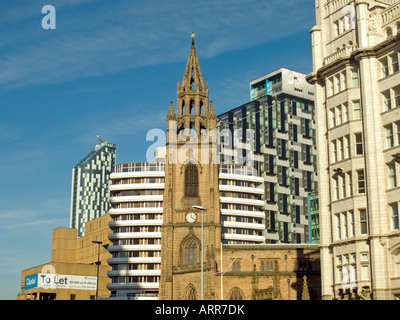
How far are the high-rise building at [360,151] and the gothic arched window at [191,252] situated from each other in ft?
165

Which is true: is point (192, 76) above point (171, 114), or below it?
above

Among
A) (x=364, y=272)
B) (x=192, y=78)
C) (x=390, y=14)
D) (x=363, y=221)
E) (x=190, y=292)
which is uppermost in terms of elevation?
(x=192, y=78)

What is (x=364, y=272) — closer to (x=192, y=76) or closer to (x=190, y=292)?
(x=190, y=292)

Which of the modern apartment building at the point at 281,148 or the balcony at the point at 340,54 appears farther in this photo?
the modern apartment building at the point at 281,148

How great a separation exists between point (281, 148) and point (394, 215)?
13770cm

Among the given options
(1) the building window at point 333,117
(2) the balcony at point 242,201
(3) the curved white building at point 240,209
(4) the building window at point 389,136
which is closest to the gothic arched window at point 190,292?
(3) the curved white building at point 240,209

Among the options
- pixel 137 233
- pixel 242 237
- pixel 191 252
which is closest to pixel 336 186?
pixel 191 252

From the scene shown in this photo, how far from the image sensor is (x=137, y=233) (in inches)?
5571

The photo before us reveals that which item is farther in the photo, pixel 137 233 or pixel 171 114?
pixel 137 233

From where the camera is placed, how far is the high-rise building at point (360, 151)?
156 feet

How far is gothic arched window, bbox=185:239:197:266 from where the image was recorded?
101m

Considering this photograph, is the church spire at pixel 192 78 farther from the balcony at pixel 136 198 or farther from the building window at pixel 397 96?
the building window at pixel 397 96
